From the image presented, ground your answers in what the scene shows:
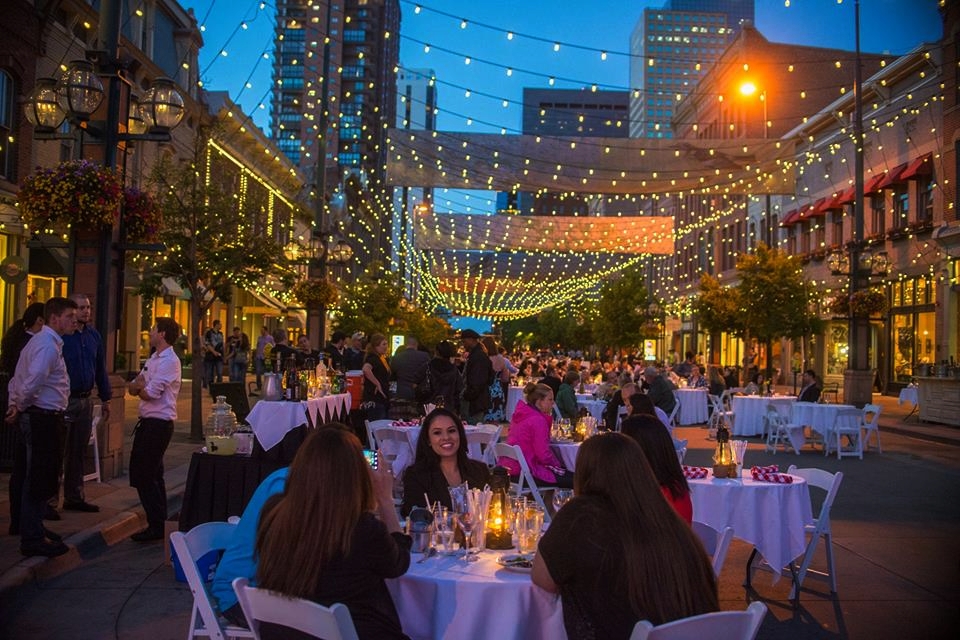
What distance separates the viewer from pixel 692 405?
982 inches

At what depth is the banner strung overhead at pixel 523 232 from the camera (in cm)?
3172

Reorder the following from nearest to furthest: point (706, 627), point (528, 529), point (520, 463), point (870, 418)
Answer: point (706, 627)
point (528, 529)
point (520, 463)
point (870, 418)

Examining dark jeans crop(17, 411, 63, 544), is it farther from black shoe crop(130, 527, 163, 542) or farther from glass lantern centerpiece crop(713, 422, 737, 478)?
glass lantern centerpiece crop(713, 422, 737, 478)

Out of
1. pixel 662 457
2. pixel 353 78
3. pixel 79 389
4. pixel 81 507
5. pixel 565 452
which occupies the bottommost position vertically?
pixel 81 507

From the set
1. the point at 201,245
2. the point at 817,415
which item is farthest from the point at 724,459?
the point at 817,415

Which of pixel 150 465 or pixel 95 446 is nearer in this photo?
pixel 150 465

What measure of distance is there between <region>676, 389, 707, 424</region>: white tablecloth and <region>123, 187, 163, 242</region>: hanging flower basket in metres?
16.7

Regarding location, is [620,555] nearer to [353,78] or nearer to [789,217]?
[789,217]

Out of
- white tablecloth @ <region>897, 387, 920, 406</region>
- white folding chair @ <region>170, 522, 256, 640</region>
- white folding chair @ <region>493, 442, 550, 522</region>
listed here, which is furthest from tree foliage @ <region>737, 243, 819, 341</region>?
white folding chair @ <region>170, 522, 256, 640</region>

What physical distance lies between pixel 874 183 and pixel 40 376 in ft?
106

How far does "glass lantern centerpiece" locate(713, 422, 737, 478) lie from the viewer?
7.38m

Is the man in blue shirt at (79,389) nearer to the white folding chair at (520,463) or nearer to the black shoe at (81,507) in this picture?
the black shoe at (81,507)

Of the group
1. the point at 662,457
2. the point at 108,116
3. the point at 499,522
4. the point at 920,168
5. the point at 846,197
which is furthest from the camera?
the point at 846,197

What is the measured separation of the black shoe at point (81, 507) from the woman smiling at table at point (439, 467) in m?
4.45
